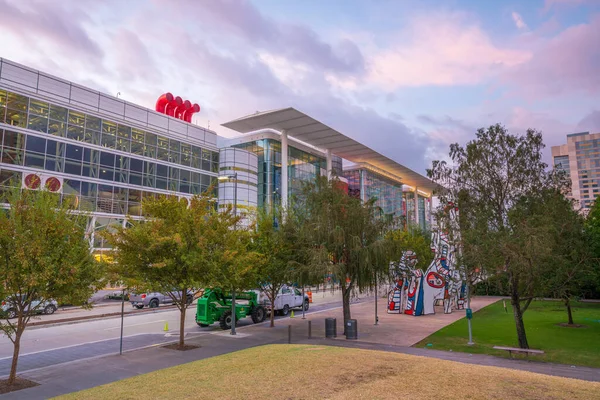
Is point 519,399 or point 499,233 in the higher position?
point 499,233

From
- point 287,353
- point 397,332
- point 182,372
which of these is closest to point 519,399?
point 287,353

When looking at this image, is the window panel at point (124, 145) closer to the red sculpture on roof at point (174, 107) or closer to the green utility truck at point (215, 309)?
the red sculpture on roof at point (174, 107)

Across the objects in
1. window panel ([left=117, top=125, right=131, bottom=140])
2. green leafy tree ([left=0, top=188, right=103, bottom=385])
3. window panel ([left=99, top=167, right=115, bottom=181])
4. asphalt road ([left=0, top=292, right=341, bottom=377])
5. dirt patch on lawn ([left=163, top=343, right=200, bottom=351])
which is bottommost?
asphalt road ([left=0, top=292, right=341, bottom=377])

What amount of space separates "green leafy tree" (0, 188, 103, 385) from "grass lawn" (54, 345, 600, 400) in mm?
3454

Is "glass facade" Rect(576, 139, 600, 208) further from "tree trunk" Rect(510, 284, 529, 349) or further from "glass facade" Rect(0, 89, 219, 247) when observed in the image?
"tree trunk" Rect(510, 284, 529, 349)

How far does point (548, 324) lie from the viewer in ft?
75.7

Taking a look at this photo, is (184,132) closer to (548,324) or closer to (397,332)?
(397,332)

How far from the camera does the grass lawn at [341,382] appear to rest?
8.51 metres

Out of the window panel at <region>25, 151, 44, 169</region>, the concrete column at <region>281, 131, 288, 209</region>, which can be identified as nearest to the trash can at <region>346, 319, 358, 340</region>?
the window panel at <region>25, 151, 44, 169</region>

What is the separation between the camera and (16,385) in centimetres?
1180

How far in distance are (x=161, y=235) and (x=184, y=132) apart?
1660 inches

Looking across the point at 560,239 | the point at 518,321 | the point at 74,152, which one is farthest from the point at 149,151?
the point at 560,239

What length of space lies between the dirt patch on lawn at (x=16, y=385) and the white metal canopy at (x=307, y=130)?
48368mm

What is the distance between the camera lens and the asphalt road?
1586 cm
